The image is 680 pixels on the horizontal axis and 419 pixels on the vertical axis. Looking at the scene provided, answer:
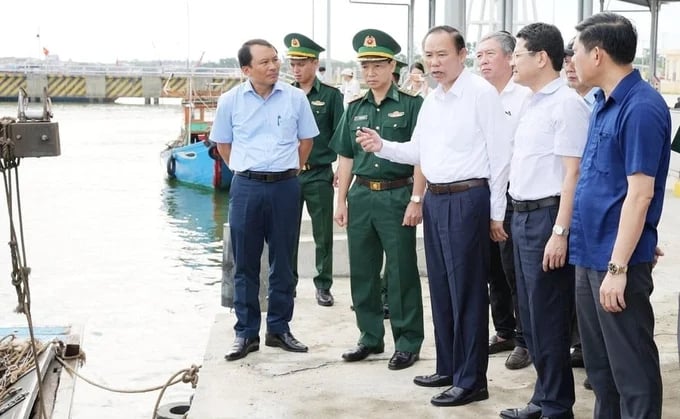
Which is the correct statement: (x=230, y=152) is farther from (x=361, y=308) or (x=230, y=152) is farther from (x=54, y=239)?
(x=54, y=239)

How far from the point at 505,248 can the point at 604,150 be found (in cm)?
147

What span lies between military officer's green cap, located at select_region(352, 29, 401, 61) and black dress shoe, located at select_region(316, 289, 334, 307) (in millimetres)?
1988

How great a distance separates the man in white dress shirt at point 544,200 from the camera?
12.0 ft

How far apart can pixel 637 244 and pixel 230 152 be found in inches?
102

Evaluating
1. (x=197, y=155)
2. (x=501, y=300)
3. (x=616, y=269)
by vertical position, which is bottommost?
(x=197, y=155)

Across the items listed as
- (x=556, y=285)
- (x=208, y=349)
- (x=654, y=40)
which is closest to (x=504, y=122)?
(x=556, y=285)

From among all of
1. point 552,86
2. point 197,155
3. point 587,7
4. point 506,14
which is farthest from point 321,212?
point 197,155

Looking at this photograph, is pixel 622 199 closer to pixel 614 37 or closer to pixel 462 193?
pixel 614 37

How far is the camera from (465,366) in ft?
13.6

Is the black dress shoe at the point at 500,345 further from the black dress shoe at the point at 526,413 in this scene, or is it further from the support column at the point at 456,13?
the support column at the point at 456,13

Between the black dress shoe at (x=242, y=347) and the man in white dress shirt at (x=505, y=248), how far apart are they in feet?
4.02

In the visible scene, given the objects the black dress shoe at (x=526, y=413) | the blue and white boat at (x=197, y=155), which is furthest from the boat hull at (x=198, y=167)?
the black dress shoe at (x=526, y=413)

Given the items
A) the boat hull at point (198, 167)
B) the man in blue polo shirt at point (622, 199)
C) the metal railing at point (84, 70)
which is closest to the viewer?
the man in blue polo shirt at point (622, 199)

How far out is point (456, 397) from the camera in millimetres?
4094
